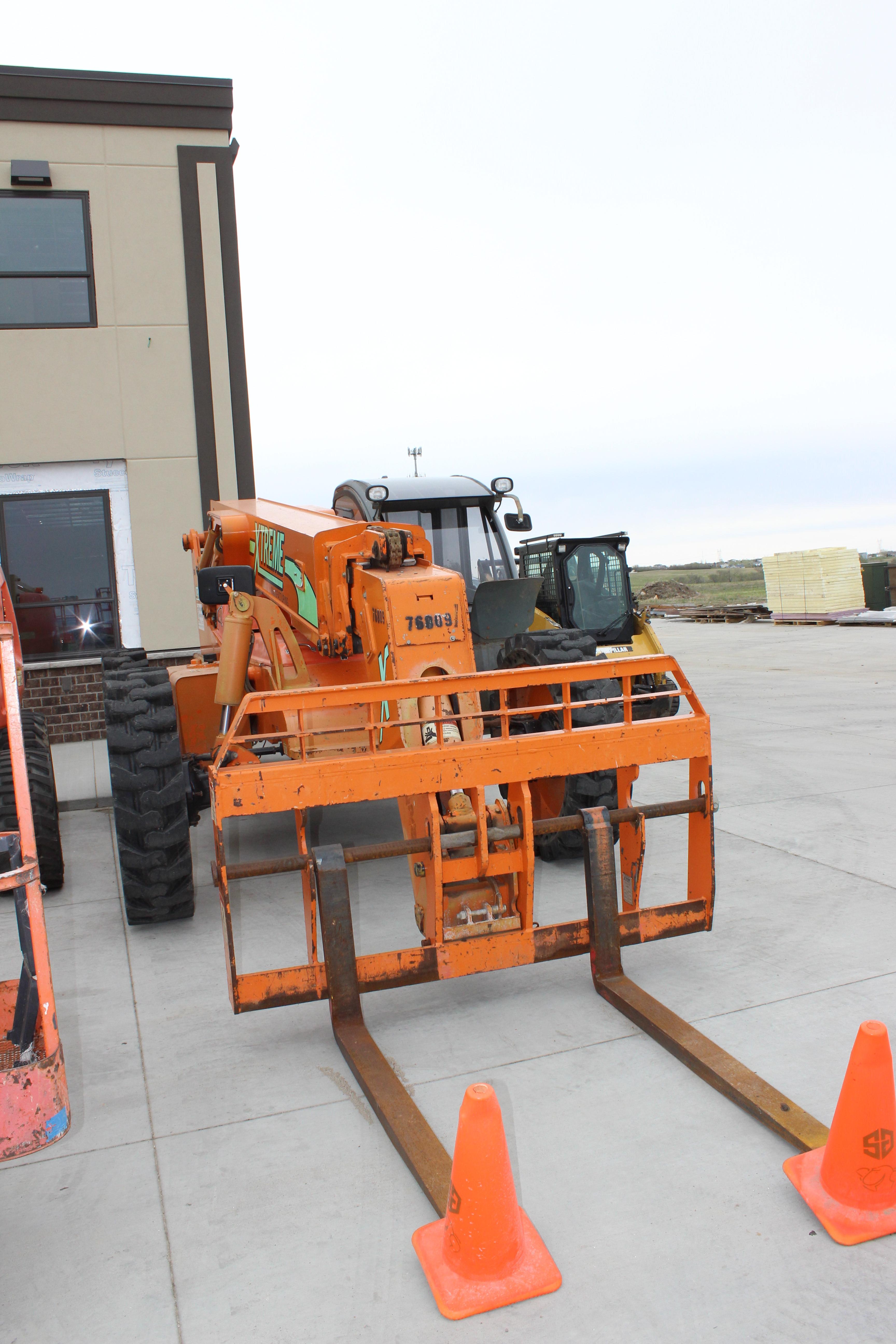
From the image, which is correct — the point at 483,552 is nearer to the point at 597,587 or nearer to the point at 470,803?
the point at 597,587

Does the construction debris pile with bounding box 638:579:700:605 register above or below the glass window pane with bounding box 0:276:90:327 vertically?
below

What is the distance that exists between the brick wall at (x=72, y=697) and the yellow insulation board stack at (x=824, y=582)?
19.8 metres

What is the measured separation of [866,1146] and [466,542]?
6.27 meters

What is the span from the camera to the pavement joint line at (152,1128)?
2.74 metres

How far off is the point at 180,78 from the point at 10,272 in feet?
10.1

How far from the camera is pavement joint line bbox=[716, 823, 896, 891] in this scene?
588 cm

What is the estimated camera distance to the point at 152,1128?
3.62m

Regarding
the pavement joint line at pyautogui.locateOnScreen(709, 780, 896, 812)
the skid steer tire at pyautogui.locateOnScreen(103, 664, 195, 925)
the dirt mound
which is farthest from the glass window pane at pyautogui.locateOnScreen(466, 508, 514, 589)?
the dirt mound

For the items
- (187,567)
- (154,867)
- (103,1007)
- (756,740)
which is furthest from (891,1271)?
(187,567)

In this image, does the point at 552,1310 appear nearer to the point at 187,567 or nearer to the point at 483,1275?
the point at 483,1275

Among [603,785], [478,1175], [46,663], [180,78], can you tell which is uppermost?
[180,78]

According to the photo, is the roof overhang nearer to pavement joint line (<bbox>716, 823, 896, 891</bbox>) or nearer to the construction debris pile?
pavement joint line (<bbox>716, 823, 896, 891</bbox>)

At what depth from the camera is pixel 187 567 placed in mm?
11859

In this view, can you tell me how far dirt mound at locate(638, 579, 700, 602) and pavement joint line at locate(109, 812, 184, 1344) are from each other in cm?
3954
